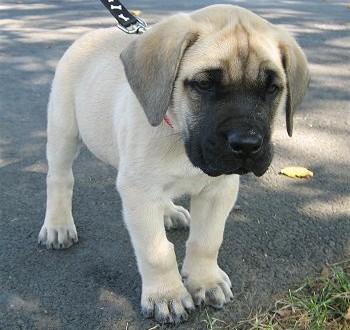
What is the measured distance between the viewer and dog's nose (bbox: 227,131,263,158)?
2.50 m

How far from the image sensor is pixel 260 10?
9.74m

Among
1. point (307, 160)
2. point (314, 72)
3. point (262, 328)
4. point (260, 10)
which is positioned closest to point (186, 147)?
point (262, 328)

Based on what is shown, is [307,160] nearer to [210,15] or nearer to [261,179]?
[261,179]

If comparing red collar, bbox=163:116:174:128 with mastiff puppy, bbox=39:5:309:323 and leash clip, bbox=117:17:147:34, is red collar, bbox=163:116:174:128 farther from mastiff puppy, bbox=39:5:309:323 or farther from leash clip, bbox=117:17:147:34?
leash clip, bbox=117:17:147:34

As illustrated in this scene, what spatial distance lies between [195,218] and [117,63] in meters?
1.05

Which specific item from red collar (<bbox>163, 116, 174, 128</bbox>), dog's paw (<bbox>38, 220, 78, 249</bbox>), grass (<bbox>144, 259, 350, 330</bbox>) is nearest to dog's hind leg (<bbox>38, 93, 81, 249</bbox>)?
dog's paw (<bbox>38, 220, 78, 249</bbox>)

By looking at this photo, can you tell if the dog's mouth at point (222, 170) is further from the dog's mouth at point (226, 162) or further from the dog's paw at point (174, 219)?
the dog's paw at point (174, 219)

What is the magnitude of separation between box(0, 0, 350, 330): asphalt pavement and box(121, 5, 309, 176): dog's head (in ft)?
3.26

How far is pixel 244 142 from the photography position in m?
2.50

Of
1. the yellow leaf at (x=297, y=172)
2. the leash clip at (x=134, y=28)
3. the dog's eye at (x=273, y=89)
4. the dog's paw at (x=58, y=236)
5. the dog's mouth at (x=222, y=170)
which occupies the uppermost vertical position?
the dog's eye at (x=273, y=89)

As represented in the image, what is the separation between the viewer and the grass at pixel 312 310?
9.74ft

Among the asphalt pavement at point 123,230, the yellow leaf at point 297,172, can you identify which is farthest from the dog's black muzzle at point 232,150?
the yellow leaf at point 297,172

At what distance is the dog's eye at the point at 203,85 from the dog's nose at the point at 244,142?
0.87ft

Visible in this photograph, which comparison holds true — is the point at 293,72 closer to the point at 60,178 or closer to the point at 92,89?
the point at 92,89
